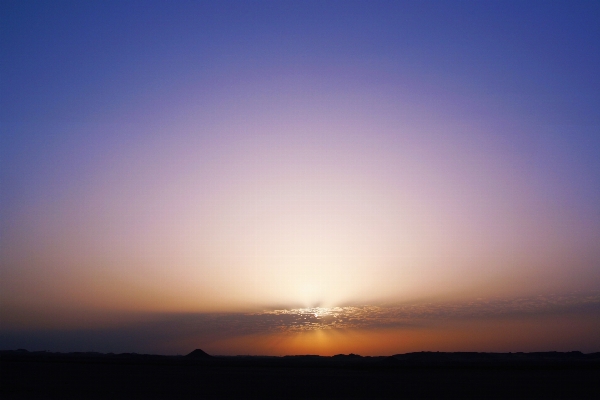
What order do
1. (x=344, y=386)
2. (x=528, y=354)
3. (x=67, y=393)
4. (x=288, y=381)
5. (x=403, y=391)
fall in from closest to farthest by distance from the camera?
(x=67, y=393) < (x=403, y=391) < (x=344, y=386) < (x=288, y=381) < (x=528, y=354)

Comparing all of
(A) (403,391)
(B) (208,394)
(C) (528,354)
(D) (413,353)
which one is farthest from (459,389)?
(C) (528,354)

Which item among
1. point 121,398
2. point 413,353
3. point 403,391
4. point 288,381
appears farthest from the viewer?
point 413,353

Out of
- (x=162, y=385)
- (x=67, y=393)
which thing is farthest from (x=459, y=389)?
(x=67, y=393)

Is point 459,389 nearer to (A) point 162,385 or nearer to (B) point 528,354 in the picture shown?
(A) point 162,385

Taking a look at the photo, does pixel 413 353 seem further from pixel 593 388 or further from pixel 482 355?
pixel 593 388

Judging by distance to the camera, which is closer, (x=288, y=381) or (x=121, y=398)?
(x=121, y=398)

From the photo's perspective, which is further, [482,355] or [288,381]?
[482,355]

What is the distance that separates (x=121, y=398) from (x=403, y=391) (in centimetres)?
1359

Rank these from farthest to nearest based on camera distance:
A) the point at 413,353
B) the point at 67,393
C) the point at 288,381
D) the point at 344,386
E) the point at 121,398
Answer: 1. the point at 413,353
2. the point at 288,381
3. the point at 344,386
4. the point at 67,393
5. the point at 121,398

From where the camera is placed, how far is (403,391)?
91.1ft

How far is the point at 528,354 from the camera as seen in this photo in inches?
4107

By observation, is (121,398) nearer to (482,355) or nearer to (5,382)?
(5,382)

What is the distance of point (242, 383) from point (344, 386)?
5.84 meters

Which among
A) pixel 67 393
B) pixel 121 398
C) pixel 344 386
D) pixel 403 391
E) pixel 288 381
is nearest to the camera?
pixel 121 398
